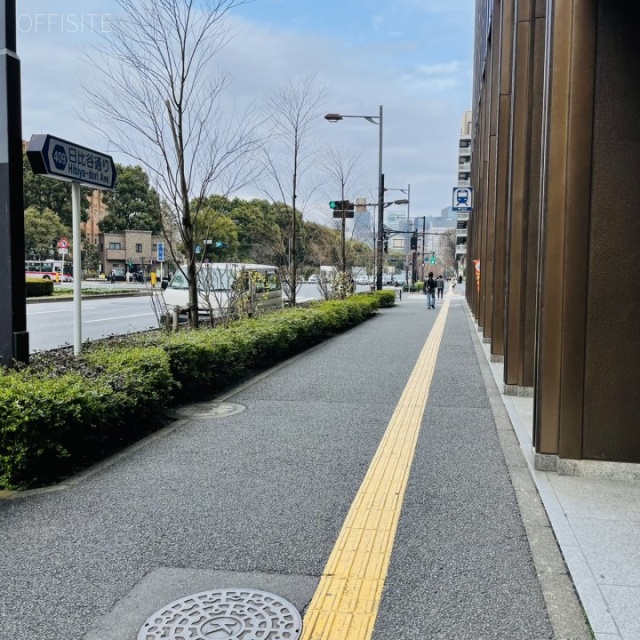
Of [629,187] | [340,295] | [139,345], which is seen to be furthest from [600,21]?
[340,295]

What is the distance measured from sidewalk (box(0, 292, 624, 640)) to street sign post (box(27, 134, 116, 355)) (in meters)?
2.03

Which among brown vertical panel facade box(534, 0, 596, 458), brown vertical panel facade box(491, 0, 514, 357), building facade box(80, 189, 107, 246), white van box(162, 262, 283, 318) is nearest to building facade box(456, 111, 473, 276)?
building facade box(80, 189, 107, 246)

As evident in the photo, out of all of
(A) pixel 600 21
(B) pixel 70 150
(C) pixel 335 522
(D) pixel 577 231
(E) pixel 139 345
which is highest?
(A) pixel 600 21

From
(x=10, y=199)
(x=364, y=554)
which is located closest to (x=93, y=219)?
(x=10, y=199)

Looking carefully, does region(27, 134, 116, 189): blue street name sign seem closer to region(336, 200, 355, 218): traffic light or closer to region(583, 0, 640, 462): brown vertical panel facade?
region(583, 0, 640, 462): brown vertical panel facade

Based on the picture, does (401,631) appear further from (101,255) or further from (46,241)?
(101,255)

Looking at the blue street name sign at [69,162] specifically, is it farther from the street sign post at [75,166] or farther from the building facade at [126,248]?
the building facade at [126,248]

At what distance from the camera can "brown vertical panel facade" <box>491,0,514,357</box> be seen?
9758mm

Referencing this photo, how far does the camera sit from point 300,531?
3590 millimetres

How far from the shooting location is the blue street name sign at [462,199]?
760 inches

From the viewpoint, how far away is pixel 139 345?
6953mm

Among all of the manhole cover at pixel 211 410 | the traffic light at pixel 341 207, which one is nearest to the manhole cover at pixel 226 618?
the manhole cover at pixel 211 410

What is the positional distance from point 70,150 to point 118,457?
2.83 m

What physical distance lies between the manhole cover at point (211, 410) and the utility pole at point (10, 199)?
179cm
